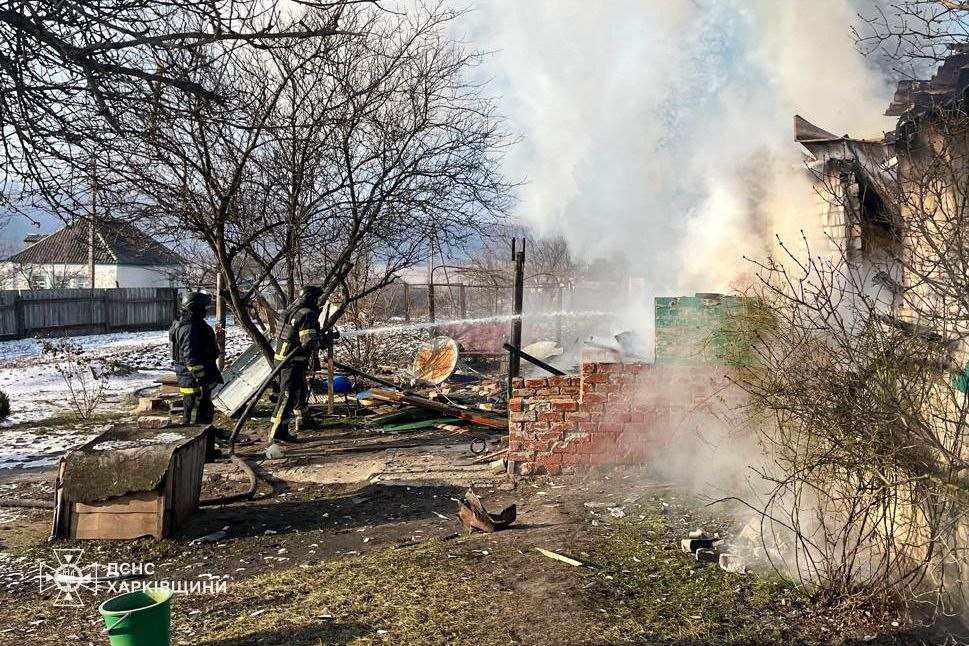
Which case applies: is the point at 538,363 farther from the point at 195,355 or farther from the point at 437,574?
the point at 437,574

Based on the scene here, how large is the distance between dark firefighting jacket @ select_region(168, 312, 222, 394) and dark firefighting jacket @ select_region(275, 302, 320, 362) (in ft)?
3.32

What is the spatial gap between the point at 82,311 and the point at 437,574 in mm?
27147

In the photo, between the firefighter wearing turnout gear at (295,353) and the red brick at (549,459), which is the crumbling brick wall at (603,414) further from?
the firefighter wearing turnout gear at (295,353)

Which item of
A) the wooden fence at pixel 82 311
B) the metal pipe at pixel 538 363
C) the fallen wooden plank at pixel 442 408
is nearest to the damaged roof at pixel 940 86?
the metal pipe at pixel 538 363

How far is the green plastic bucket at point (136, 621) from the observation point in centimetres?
337

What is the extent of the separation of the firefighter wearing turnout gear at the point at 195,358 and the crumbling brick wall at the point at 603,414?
370cm

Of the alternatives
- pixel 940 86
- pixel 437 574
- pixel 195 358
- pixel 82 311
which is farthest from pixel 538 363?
pixel 82 311

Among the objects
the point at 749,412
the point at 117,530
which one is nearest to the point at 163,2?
the point at 117,530

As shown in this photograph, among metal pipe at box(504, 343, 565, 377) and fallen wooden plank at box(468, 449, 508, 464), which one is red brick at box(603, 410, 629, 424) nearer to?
metal pipe at box(504, 343, 565, 377)

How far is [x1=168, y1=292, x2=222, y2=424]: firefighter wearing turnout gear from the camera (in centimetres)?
858

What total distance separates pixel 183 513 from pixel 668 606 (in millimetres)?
3946

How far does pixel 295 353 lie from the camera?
939 centimetres

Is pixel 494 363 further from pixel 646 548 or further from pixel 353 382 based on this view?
pixel 646 548

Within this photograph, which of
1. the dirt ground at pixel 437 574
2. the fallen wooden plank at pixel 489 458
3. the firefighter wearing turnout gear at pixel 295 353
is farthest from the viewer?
the firefighter wearing turnout gear at pixel 295 353
